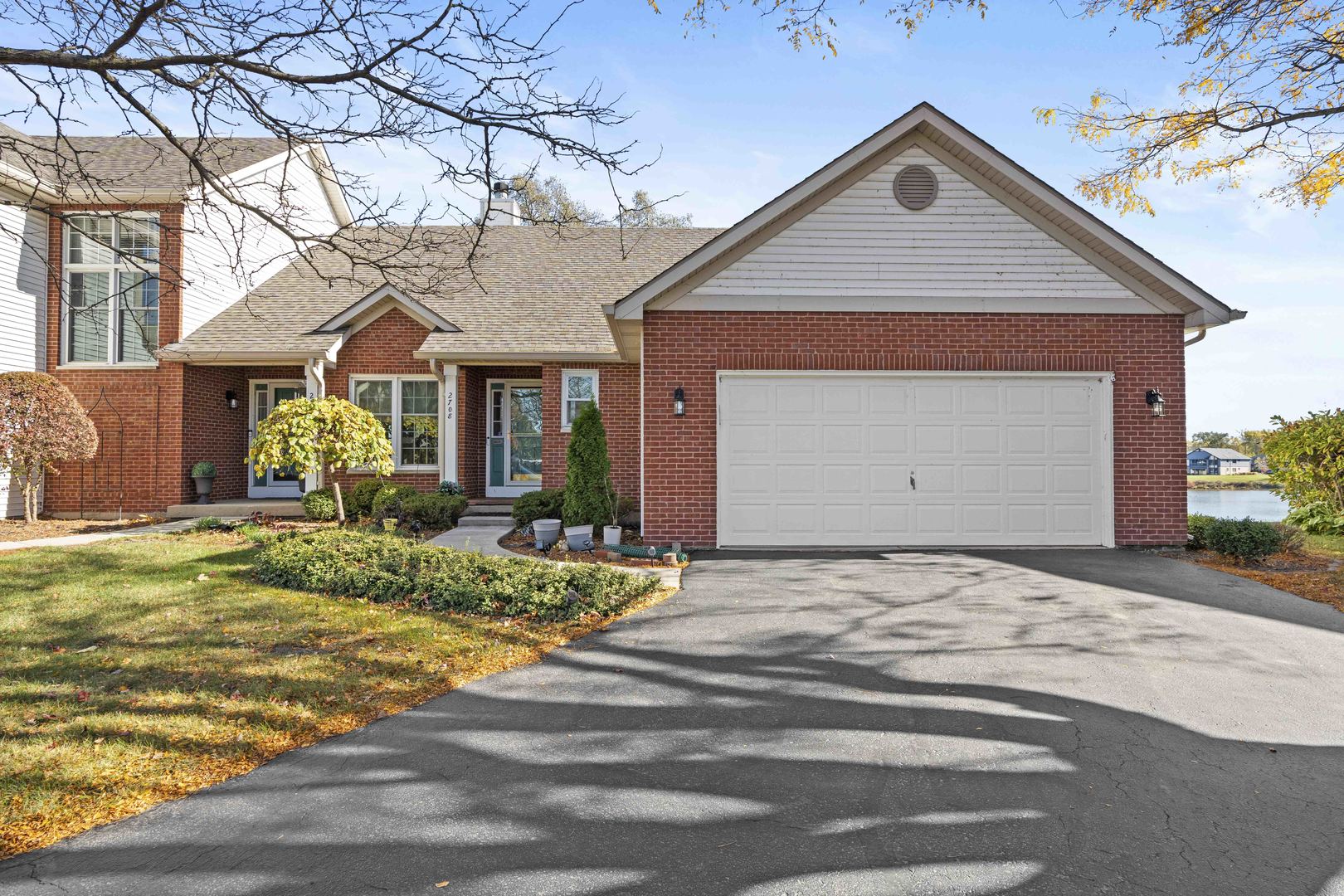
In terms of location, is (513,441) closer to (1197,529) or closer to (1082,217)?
(1082,217)

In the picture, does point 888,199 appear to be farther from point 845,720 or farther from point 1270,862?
point 1270,862

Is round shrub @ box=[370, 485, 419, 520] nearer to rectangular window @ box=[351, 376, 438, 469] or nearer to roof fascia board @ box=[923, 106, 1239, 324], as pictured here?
rectangular window @ box=[351, 376, 438, 469]

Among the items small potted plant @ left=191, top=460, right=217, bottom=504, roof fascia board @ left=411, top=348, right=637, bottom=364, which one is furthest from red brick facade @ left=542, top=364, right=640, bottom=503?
small potted plant @ left=191, top=460, right=217, bottom=504

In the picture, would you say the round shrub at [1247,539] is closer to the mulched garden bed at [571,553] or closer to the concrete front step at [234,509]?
the mulched garden bed at [571,553]

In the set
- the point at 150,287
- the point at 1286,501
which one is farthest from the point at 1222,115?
the point at 150,287

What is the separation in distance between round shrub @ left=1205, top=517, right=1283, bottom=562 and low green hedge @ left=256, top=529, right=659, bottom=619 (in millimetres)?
7642

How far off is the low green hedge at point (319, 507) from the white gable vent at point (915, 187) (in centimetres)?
1100

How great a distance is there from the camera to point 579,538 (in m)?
10.3

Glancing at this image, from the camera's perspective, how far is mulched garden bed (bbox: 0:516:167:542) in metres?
11.9

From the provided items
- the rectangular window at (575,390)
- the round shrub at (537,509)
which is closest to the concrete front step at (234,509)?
the round shrub at (537,509)

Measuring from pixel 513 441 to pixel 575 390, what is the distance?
2.04 meters

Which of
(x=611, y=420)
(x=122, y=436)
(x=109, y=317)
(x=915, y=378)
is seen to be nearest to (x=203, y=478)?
(x=122, y=436)

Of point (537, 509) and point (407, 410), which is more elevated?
point (407, 410)

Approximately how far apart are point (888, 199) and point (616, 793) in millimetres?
9457
